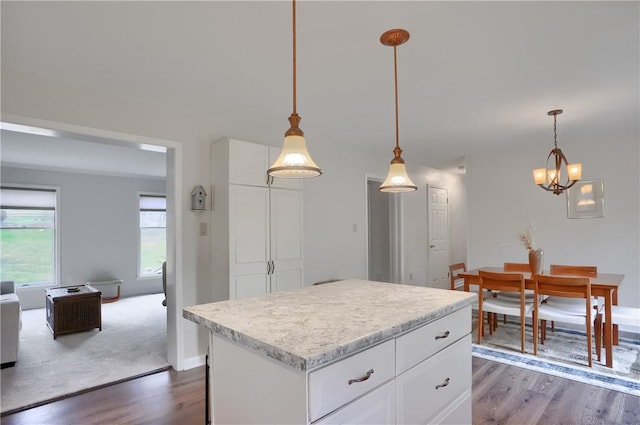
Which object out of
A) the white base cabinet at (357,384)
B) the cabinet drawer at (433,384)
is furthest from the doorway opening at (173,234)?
the cabinet drawer at (433,384)

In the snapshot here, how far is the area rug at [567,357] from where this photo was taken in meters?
2.89

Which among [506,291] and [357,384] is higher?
[357,384]

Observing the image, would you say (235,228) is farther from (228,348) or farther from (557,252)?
(557,252)

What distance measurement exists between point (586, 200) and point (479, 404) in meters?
3.78

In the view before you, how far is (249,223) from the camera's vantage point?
327cm

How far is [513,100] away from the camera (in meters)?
3.27

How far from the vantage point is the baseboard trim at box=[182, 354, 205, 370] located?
3199 mm

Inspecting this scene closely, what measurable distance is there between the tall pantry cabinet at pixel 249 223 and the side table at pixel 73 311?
2355 millimetres

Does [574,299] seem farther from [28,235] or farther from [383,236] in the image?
[28,235]

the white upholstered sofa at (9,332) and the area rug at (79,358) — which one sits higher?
the white upholstered sofa at (9,332)

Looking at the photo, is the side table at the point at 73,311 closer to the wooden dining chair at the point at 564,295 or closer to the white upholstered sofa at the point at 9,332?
the white upholstered sofa at the point at 9,332

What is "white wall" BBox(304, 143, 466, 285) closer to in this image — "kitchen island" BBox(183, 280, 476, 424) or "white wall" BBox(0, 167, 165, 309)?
"kitchen island" BBox(183, 280, 476, 424)

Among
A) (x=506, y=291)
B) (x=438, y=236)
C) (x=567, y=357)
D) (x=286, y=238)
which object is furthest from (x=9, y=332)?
(x=438, y=236)

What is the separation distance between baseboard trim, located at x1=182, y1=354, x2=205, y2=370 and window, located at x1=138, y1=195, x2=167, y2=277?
477cm
